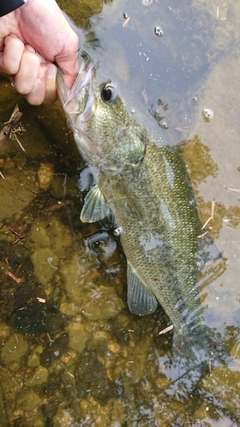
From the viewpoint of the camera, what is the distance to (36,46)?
2883mm

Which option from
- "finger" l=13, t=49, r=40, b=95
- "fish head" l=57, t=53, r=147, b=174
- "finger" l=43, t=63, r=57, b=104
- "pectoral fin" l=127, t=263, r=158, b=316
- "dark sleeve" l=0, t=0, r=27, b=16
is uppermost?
"dark sleeve" l=0, t=0, r=27, b=16

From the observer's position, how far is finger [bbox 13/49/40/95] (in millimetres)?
2768

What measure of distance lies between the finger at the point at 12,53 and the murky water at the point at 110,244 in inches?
23.5

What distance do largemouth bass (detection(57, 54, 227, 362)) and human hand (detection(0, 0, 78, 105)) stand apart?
0.48 ft

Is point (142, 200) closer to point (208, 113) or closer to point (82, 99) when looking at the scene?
point (82, 99)

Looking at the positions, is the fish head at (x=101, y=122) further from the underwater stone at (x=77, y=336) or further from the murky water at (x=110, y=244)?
the underwater stone at (x=77, y=336)

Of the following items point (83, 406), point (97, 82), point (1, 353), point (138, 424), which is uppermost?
point (97, 82)

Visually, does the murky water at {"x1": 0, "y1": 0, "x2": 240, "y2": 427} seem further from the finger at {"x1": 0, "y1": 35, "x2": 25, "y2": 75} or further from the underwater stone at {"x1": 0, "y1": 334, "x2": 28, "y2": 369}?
the finger at {"x1": 0, "y1": 35, "x2": 25, "y2": 75}

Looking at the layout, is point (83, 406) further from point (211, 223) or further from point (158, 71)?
point (158, 71)

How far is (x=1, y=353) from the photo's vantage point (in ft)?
10.4

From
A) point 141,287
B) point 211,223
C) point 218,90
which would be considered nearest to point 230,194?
point 211,223

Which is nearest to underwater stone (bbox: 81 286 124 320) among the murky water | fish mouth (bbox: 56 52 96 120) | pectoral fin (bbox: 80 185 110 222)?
the murky water

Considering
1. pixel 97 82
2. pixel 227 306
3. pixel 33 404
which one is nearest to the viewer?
pixel 97 82

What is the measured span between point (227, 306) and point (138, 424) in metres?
1.28
